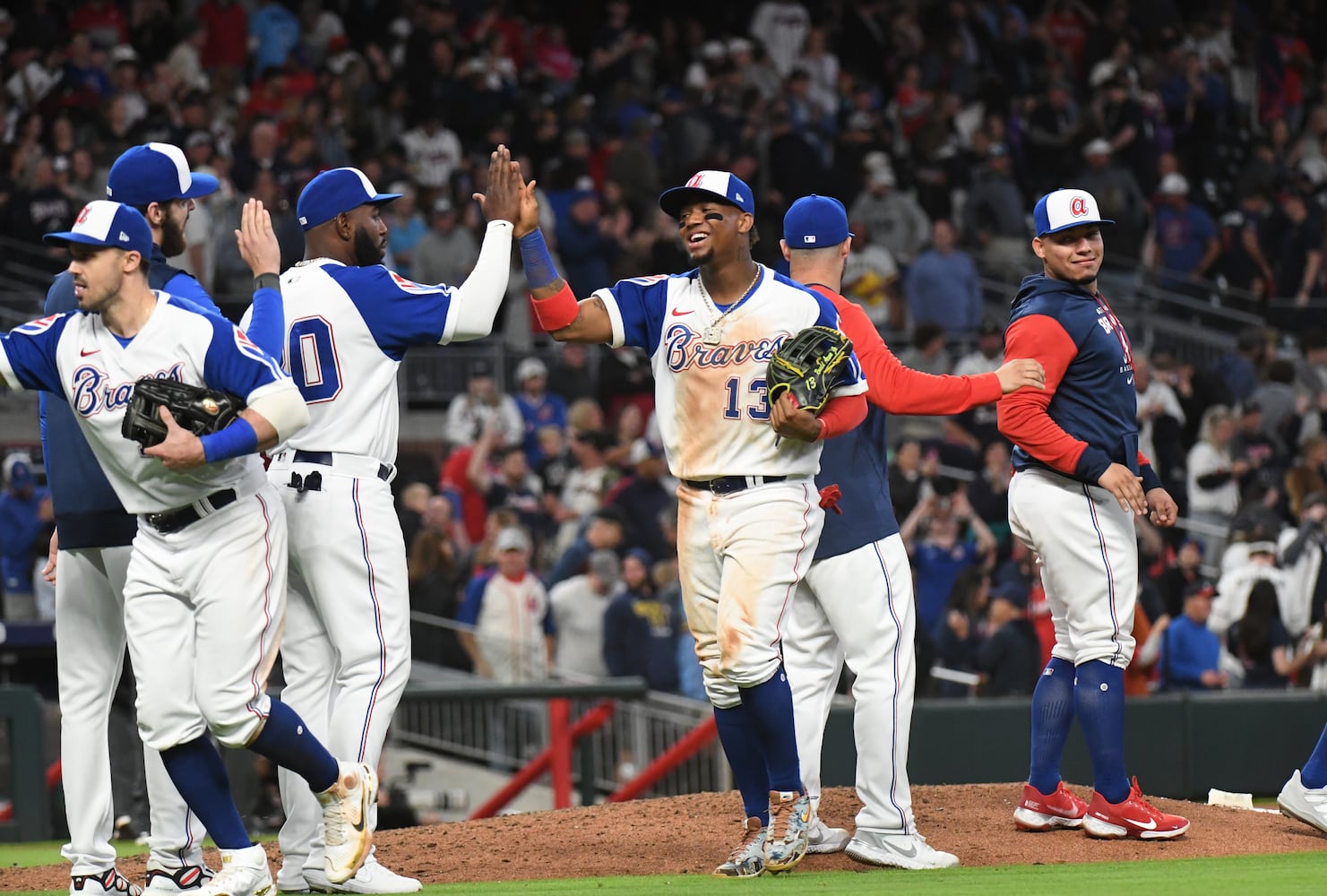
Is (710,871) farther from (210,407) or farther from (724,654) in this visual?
(210,407)

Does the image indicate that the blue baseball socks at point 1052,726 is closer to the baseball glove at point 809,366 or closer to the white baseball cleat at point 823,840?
the white baseball cleat at point 823,840

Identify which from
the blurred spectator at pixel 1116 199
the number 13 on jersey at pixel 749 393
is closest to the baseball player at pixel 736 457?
the number 13 on jersey at pixel 749 393

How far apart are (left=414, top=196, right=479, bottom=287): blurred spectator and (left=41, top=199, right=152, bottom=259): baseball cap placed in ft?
32.5

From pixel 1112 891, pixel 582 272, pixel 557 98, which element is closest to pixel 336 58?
pixel 557 98

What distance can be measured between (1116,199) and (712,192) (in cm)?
1222

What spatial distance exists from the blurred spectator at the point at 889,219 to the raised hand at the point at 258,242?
1141 cm

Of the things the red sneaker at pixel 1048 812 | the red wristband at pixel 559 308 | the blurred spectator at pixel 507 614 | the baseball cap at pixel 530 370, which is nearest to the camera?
the red wristband at pixel 559 308

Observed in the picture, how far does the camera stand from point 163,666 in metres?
5.12

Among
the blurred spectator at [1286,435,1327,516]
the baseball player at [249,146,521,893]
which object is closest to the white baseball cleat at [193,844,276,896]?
the baseball player at [249,146,521,893]

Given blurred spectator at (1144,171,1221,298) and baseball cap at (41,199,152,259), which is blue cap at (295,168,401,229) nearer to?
baseball cap at (41,199,152,259)

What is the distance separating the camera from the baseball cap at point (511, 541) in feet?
39.0

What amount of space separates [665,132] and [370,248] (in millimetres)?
12382

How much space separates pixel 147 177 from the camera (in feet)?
18.3

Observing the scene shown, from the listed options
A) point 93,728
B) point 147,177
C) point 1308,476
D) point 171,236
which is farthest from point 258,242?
point 1308,476
